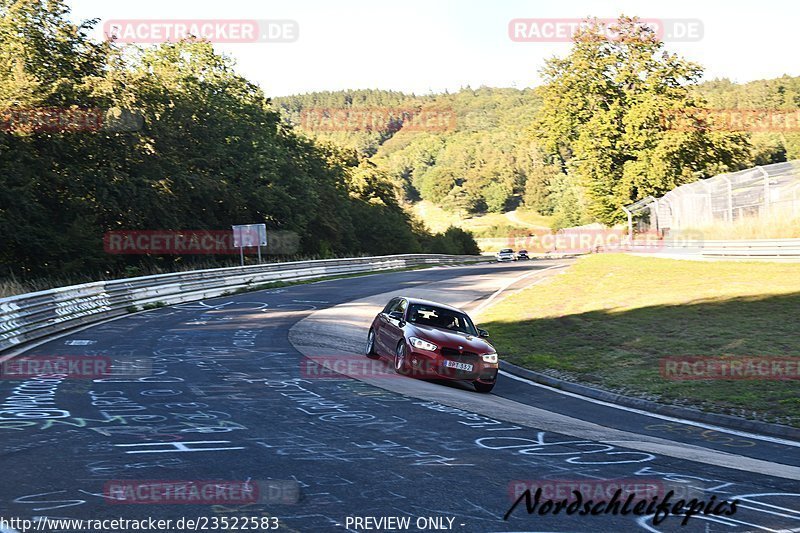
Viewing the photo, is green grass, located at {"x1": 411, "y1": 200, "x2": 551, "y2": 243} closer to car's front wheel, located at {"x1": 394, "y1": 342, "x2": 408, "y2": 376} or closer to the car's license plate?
car's front wheel, located at {"x1": 394, "y1": 342, "x2": 408, "y2": 376}

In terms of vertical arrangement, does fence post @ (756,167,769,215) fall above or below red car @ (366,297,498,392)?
above

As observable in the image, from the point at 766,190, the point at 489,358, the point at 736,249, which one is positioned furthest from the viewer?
the point at 736,249

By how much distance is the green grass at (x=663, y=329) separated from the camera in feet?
42.5

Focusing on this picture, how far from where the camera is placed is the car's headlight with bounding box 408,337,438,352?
47.5ft

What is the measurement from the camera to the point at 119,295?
2522 cm

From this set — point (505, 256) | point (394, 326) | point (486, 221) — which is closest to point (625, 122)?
point (505, 256)

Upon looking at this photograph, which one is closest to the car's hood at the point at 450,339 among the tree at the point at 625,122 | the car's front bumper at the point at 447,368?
the car's front bumper at the point at 447,368

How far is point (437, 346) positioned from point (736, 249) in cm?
2499

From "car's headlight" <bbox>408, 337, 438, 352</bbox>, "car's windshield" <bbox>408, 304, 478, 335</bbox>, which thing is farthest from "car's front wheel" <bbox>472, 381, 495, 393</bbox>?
"car's windshield" <bbox>408, 304, 478, 335</bbox>

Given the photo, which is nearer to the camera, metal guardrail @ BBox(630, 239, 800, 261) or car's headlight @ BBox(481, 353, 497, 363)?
car's headlight @ BBox(481, 353, 497, 363)

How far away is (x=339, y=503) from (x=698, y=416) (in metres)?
7.30

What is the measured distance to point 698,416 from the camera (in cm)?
1167

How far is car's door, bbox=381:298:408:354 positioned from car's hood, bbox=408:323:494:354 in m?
0.42

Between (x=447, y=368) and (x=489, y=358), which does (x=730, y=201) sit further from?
(x=447, y=368)
